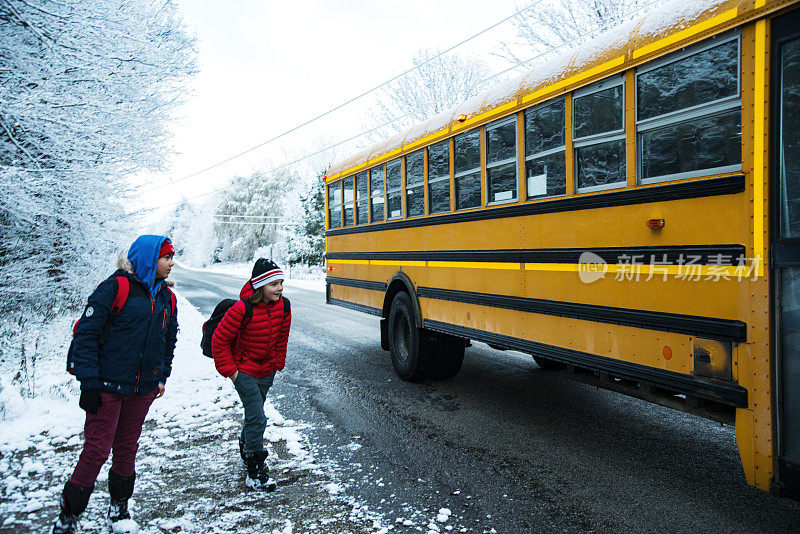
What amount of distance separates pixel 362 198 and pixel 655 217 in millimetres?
4962

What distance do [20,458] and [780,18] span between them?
5.42m

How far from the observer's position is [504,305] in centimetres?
472

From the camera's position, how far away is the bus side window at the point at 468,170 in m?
5.15

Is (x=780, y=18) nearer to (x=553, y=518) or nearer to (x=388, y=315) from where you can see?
(x=553, y=518)

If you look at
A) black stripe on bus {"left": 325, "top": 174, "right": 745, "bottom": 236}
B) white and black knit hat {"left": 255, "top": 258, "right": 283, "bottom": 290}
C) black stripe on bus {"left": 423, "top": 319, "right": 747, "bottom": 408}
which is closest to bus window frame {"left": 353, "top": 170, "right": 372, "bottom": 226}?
black stripe on bus {"left": 325, "top": 174, "right": 745, "bottom": 236}

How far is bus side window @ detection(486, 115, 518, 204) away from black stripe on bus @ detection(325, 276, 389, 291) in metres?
2.45

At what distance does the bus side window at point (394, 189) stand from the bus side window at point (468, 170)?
1.25 meters

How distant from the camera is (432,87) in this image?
2498 centimetres

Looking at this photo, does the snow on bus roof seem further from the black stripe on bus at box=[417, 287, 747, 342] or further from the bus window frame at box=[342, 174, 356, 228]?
the bus window frame at box=[342, 174, 356, 228]

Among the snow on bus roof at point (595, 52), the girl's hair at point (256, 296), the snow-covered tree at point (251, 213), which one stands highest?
the snow-covered tree at point (251, 213)

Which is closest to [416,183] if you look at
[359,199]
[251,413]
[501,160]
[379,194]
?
[379,194]

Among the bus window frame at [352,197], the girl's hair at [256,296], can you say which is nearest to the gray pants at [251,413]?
the girl's hair at [256,296]

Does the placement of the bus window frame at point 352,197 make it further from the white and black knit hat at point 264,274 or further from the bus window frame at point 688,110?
the bus window frame at point 688,110

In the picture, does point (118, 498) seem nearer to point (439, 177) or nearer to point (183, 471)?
point (183, 471)
